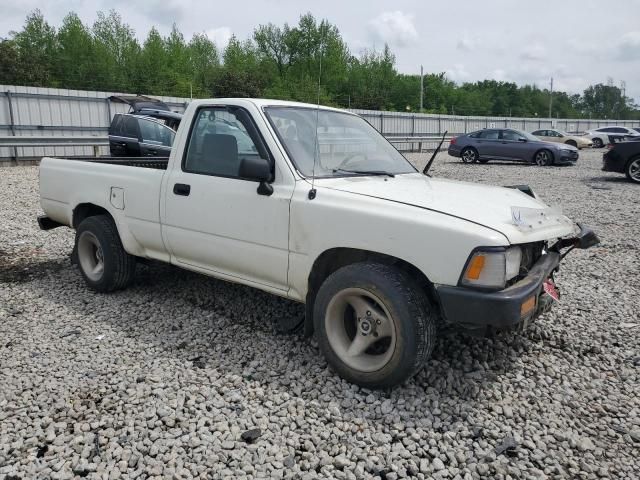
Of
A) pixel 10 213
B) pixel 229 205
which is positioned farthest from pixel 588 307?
pixel 10 213

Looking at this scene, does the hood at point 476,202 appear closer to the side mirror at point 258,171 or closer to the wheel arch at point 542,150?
the side mirror at point 258,171

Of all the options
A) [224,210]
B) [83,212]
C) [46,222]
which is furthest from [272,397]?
[46,222]

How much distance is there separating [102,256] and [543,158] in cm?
1810

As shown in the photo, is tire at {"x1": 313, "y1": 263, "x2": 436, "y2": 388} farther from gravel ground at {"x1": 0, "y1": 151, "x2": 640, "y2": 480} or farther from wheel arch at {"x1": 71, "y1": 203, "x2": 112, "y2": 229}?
wheel arch at {"x1": 71, "y1": 203, "x2": 112, "y2": 229}

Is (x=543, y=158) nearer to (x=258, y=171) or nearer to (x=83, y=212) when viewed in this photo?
(x=83, y=212)

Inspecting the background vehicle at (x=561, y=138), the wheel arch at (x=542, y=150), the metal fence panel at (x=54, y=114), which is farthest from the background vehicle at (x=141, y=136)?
the background vehicle at (x=561, y=138)

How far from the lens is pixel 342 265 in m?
3.59

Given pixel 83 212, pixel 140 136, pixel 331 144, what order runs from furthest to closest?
pixel 140 136, pixel 83 212, pixel 331 144

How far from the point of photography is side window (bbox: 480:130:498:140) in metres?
20.5

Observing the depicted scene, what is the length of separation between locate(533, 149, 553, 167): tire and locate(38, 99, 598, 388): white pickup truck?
1660cm

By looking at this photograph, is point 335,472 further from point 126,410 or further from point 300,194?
point 300,194

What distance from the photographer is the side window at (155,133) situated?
1321 cm

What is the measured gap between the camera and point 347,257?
3562 millimetres

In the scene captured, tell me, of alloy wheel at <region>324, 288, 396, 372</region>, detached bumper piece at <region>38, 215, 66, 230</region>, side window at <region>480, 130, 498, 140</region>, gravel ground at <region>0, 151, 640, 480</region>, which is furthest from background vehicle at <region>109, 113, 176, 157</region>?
side window at <region>480, 130, 498, 140</region>
